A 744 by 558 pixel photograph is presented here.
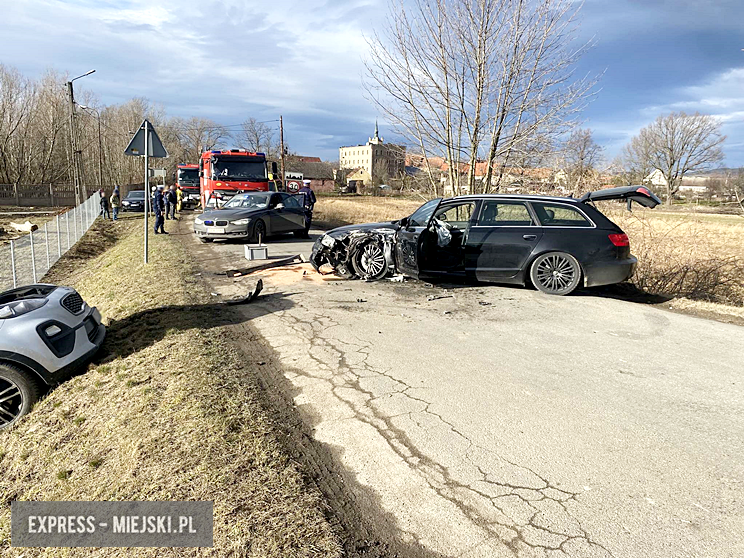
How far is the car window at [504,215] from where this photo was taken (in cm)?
822

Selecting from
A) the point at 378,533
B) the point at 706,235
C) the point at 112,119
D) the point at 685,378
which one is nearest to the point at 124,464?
the point at 378,533

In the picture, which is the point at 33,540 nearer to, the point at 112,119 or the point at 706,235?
the point at 706,235

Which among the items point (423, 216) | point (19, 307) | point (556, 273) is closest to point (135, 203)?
point (423, 216)

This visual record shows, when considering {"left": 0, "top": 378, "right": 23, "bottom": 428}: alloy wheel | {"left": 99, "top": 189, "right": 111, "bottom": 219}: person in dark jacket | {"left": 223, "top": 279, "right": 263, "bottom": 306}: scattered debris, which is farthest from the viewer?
{"left": 99, "top": 189, "right": 111, "bottom": 219}: person in dark jacket

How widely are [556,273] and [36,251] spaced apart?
1277 cm

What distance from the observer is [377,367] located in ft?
16.3

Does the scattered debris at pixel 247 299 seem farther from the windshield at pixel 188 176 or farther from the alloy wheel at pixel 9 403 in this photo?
the windshield at pixel 188 176

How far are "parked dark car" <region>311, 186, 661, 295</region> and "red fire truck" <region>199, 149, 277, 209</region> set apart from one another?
1170cm

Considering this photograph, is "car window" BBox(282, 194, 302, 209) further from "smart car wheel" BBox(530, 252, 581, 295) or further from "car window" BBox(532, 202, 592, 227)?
"smart car wheel" BBox(530, 252, 581, 295)

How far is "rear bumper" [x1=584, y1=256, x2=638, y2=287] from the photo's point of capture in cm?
777

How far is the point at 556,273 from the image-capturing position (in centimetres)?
806

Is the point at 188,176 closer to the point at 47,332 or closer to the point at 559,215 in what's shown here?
the point at 559,215

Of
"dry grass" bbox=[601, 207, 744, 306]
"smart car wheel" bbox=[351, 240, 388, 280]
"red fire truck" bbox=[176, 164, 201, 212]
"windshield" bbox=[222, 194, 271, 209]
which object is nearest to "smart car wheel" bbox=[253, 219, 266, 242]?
"windshield" bbox=[222, 194, 271, 209]

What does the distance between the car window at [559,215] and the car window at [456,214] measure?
1.09 m
